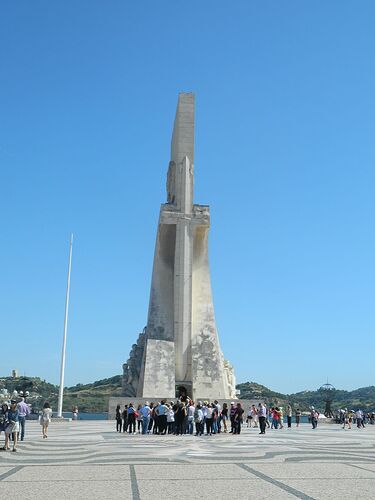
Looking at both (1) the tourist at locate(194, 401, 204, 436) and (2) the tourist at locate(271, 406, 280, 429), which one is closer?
(1) the tourist at locate(194, 401, 204, 436)

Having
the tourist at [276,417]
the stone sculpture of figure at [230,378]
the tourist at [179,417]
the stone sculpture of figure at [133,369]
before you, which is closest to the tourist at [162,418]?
the tourist at [179,417]

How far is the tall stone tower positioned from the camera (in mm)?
28000

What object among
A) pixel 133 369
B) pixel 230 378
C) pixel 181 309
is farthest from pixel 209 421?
pixel 230 378

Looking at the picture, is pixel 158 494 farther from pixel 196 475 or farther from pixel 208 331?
pixel 208 331

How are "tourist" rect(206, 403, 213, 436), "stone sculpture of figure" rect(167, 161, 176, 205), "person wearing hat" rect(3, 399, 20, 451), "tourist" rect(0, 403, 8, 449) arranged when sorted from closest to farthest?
"person wearing hat" rect(3, 399, 20, 451) → "tourist" rect(0, 403, 8, 449) → "tourist" rect(206, 403, 213, 436) → "stone sculpture of figure" rect(167, 161, 176, 205)

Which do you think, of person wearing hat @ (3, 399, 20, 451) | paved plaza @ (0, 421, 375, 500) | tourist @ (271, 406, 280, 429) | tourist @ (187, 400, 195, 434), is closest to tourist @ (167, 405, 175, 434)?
tourist @ (187, 400, 195, 434)

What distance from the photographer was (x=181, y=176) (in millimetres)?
30938

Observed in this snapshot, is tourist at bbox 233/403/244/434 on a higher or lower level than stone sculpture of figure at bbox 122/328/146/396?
lower

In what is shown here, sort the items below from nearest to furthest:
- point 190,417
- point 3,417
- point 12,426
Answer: point 12,426 → point 3,417 → point 190,417

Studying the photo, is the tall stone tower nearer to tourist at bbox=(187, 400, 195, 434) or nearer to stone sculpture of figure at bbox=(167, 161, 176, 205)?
stone sculpture of figure at bbox=(167, 161, 176, 205)

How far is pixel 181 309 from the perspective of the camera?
2903 centimetres

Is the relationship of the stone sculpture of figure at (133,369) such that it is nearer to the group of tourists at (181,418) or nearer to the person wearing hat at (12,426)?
the group of tourists at (181,418)

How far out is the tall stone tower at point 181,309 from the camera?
91.9 feet

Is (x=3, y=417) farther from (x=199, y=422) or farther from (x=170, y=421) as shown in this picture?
(x=199, y=422)
